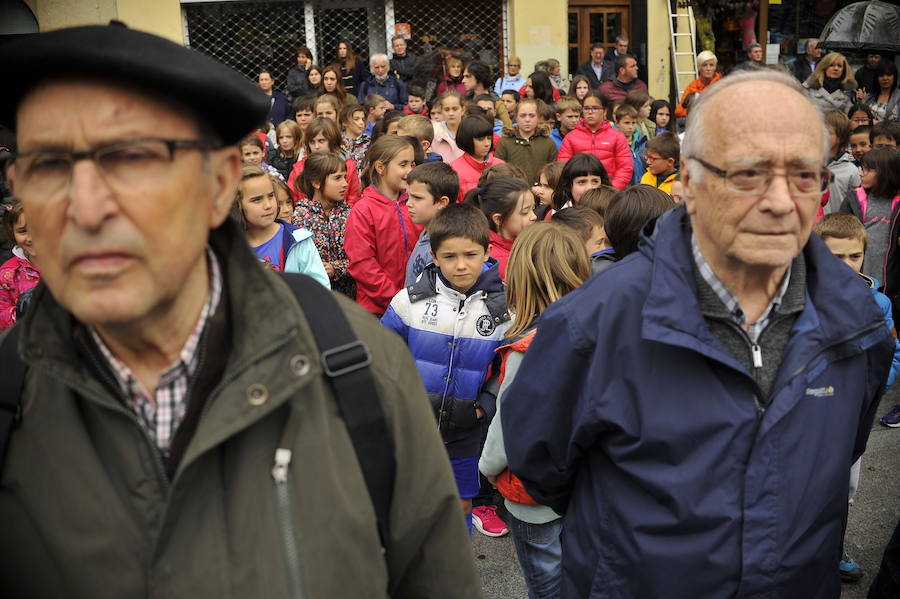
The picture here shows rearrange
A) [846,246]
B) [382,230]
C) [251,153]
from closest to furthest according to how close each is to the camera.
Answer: [846,246] → [382,230] → [251,153]

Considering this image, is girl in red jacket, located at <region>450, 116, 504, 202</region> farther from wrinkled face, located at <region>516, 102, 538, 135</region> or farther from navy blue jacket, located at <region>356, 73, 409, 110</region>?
navy blue jacket, located at <region>356, 73, 409, 110</region>

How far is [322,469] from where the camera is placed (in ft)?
4.78

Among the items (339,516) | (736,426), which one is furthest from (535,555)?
(339,516)

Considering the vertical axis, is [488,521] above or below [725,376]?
below

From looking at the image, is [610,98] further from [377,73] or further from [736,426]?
[736,426]

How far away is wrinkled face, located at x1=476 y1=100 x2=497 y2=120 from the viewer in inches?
384

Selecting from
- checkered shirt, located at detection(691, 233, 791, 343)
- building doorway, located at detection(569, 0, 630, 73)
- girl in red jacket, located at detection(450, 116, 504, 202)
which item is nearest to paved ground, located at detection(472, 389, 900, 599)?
checkered shirt, located at detection(691, 233, 791, 343)

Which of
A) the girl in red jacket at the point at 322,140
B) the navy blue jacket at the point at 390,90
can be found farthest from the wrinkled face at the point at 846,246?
the navy blue jacket at the point at 390,90

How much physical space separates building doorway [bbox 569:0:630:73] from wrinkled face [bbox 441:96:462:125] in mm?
8791

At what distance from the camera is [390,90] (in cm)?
1268

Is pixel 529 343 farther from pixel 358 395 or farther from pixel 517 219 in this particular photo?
pixel 517 219

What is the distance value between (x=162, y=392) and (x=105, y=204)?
35 cm

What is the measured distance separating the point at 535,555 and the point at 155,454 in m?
2.05

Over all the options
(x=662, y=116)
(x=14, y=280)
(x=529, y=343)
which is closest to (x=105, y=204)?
(x=529, y=343)
